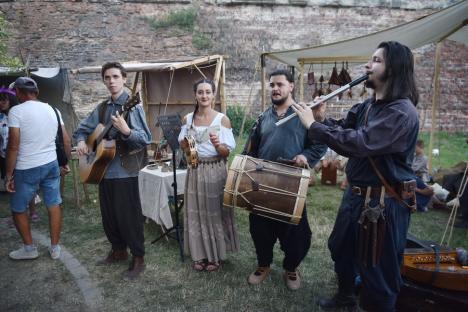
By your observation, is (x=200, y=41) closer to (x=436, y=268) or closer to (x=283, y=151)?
(x=283, y=151)

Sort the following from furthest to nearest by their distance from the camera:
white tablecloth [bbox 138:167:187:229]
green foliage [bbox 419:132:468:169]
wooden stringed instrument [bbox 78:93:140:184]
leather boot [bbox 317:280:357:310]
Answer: green foliage [bbox 419:132:468:169], white tablecloth [bbox 138:167:187:229], wooden stringed instrument [bbox 78:93:140:184], leather boot [bbox 317:280:357:310]

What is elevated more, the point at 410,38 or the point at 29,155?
the point at 410,38

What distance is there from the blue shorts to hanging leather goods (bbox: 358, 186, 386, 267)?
2990 mm

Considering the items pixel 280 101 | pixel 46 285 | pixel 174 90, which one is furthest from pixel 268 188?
pixel 174 90

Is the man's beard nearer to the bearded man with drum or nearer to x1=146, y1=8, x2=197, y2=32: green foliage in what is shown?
the bearded man with drum

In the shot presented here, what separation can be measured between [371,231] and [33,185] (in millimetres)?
3154

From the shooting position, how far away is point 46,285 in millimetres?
3281

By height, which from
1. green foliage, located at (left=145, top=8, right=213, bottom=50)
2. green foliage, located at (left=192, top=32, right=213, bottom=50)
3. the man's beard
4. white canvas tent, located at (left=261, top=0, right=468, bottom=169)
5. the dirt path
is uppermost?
green foliage, located at (left=145, top=8, right=213, bottom=50)

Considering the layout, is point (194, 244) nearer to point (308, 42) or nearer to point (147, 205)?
point (147, 205)

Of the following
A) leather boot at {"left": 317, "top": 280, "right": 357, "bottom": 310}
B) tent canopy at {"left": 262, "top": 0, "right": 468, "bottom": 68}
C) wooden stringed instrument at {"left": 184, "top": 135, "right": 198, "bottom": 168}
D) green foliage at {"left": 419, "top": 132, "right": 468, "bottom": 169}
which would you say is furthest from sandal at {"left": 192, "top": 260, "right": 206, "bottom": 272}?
Result: green foliage at {"left": 419, "top": 132, "right": 468, "bottom": 169}

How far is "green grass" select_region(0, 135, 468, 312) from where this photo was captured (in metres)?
2.95

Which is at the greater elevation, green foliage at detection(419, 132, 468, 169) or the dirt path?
green foliage at detection(419, 132, 468, 169)

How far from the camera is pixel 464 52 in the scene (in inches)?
514

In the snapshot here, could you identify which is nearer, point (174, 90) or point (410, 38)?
point (410, 38)
